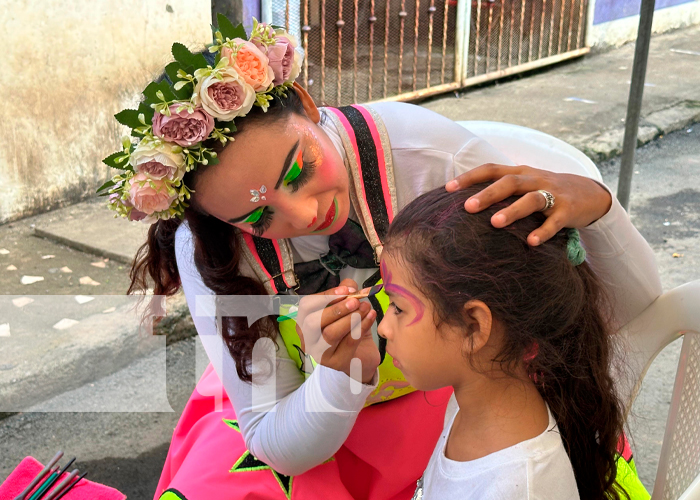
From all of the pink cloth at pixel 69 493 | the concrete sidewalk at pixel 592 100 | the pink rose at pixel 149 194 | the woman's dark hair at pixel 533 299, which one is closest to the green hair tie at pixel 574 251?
the woman's dark hair at pixel 533 299

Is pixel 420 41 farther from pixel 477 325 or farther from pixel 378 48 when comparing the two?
pixel 477 325

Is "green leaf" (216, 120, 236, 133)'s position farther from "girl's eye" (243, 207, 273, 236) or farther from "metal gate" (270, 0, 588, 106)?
"metal gate" (270, 0, 588, 106)

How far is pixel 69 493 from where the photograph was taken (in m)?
1.71

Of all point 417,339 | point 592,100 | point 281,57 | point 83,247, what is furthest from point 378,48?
point 417,339

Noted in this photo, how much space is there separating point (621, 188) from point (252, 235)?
212cm

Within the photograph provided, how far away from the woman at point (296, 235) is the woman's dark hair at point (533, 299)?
39 mm

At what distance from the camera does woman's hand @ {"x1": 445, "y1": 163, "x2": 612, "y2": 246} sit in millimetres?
1101

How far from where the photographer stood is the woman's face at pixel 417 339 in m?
1.17

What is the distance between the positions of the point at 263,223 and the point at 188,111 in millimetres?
235

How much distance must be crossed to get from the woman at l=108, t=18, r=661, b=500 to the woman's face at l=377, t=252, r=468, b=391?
6 centimetres

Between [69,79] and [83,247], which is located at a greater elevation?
[69,79]

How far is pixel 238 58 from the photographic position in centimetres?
130

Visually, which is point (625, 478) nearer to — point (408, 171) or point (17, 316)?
point (408, 171)

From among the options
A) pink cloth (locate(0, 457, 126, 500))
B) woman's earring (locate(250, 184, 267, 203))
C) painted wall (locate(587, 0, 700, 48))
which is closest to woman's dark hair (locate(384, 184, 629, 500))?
woman's earring (locate(250, 184, 267, 203))
